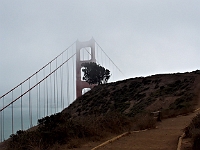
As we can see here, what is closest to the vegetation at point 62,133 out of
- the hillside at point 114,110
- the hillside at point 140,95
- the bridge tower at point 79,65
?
the hillside at point 114,110

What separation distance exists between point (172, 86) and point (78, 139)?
27548 millimetres

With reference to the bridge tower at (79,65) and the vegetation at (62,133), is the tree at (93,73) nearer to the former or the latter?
the bridge tower at (79,65)

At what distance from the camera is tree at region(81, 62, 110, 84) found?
50859mm

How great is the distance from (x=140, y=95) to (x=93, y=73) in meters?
15.9

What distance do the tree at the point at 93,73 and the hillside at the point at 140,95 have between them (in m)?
4.02

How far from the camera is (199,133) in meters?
6.91

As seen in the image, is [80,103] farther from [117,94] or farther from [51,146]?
[51,146]

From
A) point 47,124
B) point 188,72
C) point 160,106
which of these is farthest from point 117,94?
point 47,124

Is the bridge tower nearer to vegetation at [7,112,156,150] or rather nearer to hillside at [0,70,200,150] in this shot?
hillside at [0,70,200,150]

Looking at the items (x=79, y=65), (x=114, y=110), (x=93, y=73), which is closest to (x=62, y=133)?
(x=114, y=110)

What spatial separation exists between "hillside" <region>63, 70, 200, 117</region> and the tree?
13.2 ft

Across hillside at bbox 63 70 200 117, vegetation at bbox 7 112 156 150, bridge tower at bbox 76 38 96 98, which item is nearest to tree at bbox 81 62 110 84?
bridge tower at bbox 76 38 96 98

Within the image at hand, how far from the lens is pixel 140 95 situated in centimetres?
3606

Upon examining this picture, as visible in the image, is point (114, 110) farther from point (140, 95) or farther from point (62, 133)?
point (62, 133)
